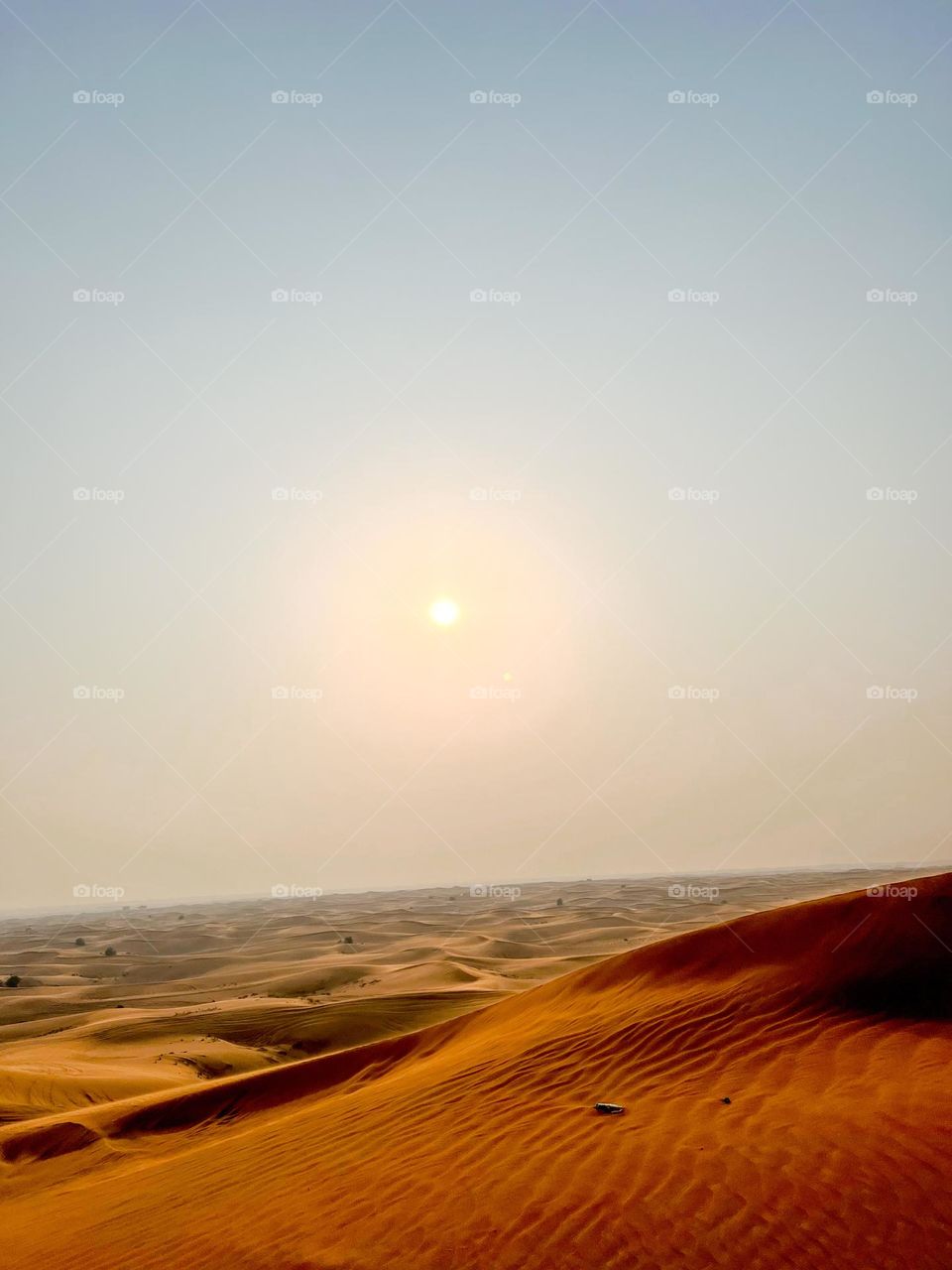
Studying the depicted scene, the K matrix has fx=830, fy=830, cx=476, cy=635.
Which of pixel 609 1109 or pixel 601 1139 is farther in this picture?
pixel 609 1109

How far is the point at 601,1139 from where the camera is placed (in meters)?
8.30

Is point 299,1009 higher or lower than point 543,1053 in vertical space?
lower

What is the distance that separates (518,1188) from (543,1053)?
4.73m

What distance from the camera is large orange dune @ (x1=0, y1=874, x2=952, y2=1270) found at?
→ 654cm

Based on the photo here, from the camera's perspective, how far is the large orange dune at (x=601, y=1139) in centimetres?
654

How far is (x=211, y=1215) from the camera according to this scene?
8266 mm

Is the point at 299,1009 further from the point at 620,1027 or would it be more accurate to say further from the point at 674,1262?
the point at 674,1262

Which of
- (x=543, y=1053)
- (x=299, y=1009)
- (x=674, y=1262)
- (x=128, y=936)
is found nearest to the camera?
(x=674, y=1262)

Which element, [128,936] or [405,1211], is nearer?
[405,1211]

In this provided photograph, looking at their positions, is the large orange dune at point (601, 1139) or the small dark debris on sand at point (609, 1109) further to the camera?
the small dark debris on sand at point (609, 1109)

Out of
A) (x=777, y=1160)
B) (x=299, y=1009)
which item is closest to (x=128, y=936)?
(x=299, y=1009)

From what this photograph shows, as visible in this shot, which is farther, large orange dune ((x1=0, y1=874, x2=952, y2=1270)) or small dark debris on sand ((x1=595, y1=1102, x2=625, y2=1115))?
small dark debris on sand ((x1=595, y1=1102, x2=625, y2=1115))

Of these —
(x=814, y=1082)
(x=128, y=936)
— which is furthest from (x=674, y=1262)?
(x=128, y=936)

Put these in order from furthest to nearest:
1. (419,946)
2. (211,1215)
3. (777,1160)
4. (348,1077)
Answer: (419,946)
(348,1077)
(211,1215)
(777,1160)
